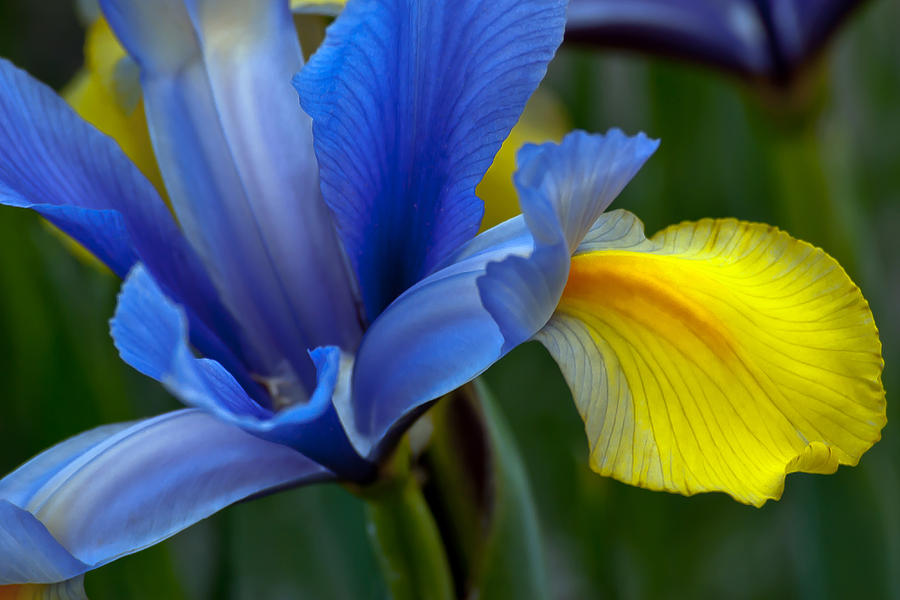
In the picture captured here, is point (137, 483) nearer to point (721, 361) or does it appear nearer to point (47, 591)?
point (47, 591)

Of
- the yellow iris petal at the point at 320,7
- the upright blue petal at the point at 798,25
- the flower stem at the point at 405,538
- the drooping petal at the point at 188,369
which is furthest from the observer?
the upright blue petal at the point at 798,25

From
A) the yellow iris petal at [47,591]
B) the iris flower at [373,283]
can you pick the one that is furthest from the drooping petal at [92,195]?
the yellow iris petal at [47,591]

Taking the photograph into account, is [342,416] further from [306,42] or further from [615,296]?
[306,42]

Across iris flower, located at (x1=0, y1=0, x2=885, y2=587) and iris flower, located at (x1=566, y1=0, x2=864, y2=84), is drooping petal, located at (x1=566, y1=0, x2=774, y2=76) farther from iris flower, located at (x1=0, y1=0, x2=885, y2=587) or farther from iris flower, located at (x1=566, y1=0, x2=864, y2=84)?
iris flower, located at (x1=0, y1=0, x2=885, y2=587)

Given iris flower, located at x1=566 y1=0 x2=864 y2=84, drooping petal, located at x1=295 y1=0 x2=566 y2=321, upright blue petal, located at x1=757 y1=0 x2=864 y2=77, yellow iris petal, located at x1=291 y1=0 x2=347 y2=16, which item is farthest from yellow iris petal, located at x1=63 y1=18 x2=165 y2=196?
upright blue petal, located at x1=757 y1=0 x2=864 y2=77

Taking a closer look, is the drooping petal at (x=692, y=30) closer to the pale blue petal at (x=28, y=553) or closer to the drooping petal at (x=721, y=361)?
the drooping petal at (x=721, y=361)
